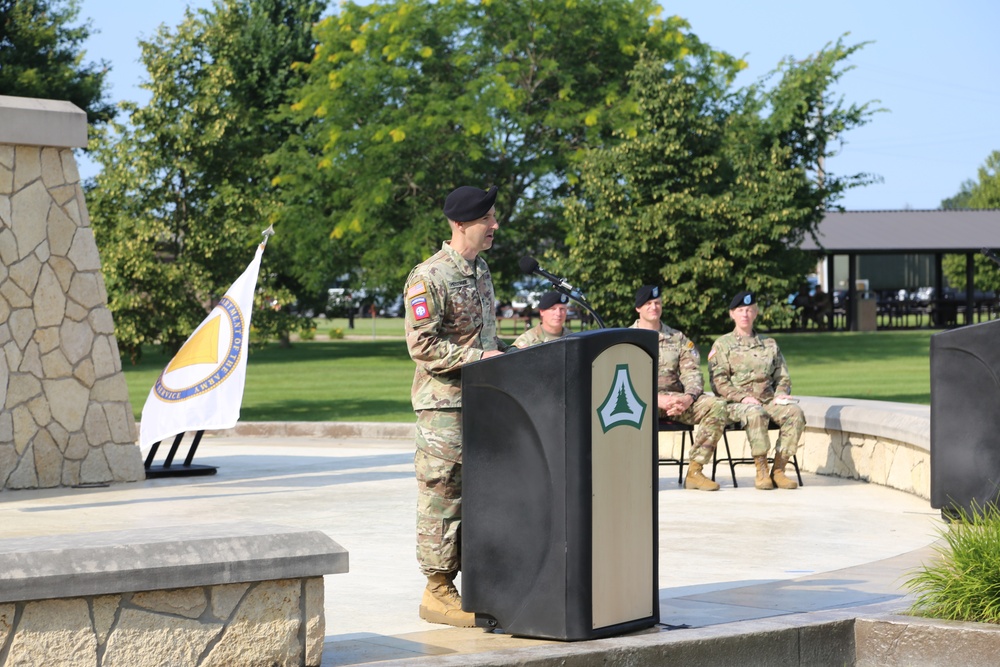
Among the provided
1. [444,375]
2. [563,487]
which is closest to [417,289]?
[444,375]

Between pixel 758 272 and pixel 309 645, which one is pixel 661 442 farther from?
pixel 758 272

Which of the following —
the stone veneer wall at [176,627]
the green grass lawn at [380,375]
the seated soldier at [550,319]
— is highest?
the seated soldier at [550,319]

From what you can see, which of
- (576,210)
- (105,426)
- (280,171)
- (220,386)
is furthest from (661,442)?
(280,171)

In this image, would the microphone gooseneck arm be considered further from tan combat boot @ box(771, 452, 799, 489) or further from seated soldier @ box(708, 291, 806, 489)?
tan combat boot @ box(771, 452, 799, 489)

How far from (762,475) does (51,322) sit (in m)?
6.18

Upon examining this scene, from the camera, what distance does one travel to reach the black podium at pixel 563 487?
525cm

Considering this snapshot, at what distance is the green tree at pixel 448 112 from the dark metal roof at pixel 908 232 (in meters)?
11.7

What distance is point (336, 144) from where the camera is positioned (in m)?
36.8

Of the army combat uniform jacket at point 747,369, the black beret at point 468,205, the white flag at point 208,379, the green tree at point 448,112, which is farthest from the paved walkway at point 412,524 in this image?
the green tree at point 448,112

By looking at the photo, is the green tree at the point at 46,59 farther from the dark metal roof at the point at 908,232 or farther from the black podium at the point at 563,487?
the black podium at the point at 563,487

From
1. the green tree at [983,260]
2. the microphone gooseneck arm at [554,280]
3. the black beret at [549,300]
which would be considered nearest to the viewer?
the microphone gooseneck arm at [554,280]

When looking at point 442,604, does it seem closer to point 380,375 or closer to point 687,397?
point 687,397

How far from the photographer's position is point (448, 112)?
35500mm

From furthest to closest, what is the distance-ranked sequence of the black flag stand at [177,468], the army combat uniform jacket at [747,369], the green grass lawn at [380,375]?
the green grass lawn at [380,375]
the black flag stand at [177,468]
the army combat uniform jacket at [747,369]
